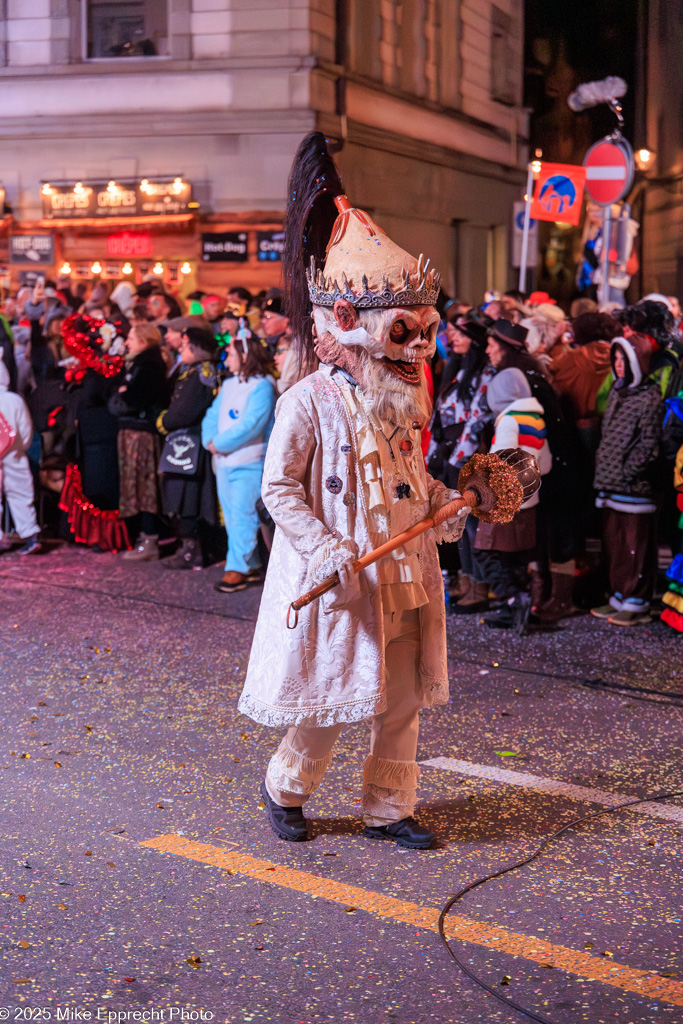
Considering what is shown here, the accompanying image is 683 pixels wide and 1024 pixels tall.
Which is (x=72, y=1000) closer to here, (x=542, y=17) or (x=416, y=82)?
(x=416, y=82)

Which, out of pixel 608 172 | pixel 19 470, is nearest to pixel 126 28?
pixel 608 172

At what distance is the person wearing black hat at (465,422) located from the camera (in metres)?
7.89

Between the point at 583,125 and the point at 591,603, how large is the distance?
1640cm

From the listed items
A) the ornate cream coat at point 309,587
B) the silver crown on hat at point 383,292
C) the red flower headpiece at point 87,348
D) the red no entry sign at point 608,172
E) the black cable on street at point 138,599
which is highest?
the red no entry sign at point 608,172

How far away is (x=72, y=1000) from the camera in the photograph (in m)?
3.33

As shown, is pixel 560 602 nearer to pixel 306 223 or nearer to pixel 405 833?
pixel 405 833

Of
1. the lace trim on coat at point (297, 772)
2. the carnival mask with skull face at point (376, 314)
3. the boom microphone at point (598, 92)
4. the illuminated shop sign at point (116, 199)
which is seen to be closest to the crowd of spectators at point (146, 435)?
the carnival mask with skull face at point (376, 314)

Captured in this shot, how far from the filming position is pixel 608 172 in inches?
464

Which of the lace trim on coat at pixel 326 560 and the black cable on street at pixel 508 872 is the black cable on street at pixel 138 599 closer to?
the black cable on street at pixel 508 872

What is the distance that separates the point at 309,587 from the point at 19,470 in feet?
22.6

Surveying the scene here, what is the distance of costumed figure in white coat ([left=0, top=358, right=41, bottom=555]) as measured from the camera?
33.7 feet

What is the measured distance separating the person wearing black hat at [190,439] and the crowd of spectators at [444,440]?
1 cm

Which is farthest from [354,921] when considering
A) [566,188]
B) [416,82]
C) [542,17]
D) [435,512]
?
[542,17]

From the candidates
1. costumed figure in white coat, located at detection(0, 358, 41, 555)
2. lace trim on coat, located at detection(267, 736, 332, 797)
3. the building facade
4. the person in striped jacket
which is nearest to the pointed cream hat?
lace trim on coat, located at detection(267, 736, 332, 797)
